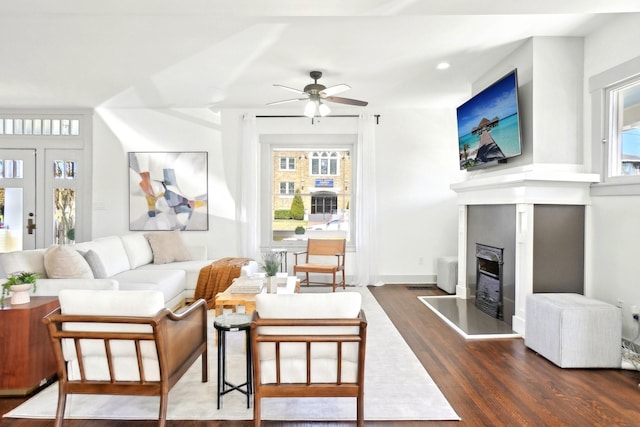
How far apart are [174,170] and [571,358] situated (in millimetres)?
5840

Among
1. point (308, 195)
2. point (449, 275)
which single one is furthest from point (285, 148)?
point (449, 275)

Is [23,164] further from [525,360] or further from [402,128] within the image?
[525,360]

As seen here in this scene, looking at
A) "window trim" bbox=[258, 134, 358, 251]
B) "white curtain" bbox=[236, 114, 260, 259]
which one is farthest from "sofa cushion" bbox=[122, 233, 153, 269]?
"window trim" bbox=[258, 134, 358, 251]

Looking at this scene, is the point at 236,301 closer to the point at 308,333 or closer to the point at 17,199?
the point at 308,333

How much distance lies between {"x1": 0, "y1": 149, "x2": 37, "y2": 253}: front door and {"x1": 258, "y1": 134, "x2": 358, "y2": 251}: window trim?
Answer: 12.5ft

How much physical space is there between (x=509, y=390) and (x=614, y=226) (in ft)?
6.29

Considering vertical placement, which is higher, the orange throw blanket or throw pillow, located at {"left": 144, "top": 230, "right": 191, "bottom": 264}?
throw pillow, located at {"left": 144, "top": 230, "right": 191, "bottom": 264}

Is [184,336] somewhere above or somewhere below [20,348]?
above

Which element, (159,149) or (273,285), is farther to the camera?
(159,149)

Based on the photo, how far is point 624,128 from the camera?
3430mm

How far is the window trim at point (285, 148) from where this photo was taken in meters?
6.37

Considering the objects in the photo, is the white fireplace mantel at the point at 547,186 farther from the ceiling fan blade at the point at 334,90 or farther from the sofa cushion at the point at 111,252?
the sofa cushion at the point at 111,252

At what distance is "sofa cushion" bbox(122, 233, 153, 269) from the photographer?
4.90m

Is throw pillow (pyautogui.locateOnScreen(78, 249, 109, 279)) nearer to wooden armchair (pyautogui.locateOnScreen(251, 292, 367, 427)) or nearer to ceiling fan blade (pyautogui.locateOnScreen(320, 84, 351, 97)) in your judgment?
wooden armchair (pyautogui.locateOnScreen(251, 292, 367, 427))
